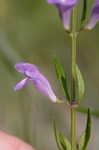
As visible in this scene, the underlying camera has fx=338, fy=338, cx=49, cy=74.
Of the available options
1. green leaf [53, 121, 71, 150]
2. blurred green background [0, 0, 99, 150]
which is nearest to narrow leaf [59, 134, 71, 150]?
green leaf [53, 121, 71, 150]

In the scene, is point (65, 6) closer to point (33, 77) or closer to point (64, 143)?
point (33, 77)

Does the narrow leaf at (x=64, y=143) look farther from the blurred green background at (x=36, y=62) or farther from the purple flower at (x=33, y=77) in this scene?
the blurred green background at (x=36, y=62)

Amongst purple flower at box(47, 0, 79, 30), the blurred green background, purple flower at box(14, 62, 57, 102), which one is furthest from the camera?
the blurred green background

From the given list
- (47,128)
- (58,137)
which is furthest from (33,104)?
(58,137)

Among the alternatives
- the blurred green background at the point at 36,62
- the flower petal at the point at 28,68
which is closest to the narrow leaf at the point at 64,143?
the flower petal at the point at 28,68

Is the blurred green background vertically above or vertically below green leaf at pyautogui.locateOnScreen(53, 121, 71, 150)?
below

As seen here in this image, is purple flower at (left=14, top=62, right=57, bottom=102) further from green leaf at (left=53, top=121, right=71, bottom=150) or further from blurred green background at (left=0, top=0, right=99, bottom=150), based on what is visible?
blurred green background at (left=0, top=0, right=99, bottom=150)

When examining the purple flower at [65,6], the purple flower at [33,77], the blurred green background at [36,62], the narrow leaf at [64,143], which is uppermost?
the purple flower at [65,6]

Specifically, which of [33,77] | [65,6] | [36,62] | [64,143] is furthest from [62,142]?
[36,62]

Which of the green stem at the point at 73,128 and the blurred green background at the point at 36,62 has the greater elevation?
the green stem at the point at 73,128
